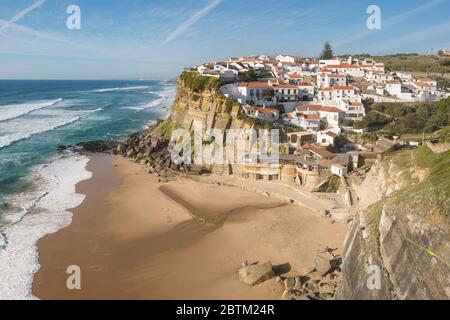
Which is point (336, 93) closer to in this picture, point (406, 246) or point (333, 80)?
point (333, 80)

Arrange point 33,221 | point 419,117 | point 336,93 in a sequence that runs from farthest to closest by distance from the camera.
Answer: point 336,93 < point 419,117 < point 33,221

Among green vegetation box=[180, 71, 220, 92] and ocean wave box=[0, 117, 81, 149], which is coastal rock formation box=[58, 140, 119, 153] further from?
green vegetation box=[180, 71, 220, 92]

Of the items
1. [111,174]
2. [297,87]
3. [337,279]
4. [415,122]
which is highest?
[297,87]

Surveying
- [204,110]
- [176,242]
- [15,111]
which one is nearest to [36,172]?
[204,110]

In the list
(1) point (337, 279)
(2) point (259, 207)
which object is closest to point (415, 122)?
(2) point (259, 207)
